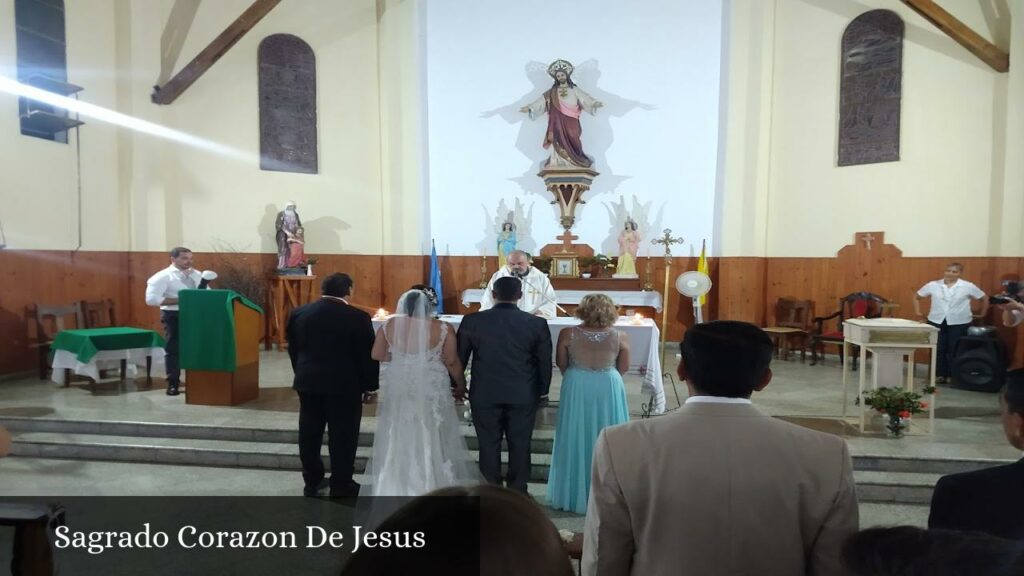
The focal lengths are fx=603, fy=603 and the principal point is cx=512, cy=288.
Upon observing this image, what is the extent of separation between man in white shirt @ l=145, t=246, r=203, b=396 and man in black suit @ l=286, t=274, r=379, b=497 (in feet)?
10.6

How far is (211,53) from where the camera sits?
948 centimetres

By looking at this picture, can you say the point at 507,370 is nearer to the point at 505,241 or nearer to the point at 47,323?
the point at 505,241

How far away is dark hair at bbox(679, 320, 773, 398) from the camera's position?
1566mm

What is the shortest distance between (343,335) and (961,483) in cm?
348

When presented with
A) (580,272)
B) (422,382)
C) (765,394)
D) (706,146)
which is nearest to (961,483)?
(422,382)

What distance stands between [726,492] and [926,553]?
80 cm

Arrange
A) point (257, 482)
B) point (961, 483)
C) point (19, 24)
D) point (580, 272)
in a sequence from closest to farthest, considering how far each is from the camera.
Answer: point (961, 483) < point (257, 482) < point (19, 24) < point (580, 272)

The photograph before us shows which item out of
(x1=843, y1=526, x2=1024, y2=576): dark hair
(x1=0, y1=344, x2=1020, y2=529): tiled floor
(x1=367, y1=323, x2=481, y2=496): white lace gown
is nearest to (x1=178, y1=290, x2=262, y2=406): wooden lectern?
(x1=0, y1=344, x2=1020, y2=529): tiled floor

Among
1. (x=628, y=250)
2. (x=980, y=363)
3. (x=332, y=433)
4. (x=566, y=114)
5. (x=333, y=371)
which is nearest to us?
(x=333, y=371)

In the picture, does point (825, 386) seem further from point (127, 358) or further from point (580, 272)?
point (127, 358)

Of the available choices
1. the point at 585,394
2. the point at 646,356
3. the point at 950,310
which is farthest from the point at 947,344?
the point at 585,394

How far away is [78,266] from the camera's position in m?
8.73

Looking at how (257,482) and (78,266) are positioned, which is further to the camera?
(78,266)

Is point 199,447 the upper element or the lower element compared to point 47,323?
lower
